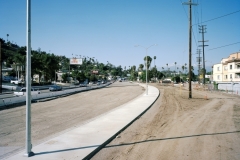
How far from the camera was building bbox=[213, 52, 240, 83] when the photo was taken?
198 ft

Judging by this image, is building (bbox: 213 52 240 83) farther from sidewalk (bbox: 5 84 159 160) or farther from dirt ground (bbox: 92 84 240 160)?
sidewalk (bbox: 5 84 159 160)

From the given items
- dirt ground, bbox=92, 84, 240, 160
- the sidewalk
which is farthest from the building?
the sidewalk

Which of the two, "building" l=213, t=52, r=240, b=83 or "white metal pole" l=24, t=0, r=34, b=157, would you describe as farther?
"building" l=213, t=52, r=240, b=83

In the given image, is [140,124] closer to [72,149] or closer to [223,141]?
[223,141]

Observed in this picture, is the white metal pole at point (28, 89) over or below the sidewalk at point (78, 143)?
over

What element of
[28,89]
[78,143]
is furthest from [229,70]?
[28,89]

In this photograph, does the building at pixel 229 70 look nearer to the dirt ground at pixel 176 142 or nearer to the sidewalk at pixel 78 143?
the dirt ground at pixel 176 142

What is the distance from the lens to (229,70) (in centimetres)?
6366

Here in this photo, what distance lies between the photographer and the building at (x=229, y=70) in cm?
6049

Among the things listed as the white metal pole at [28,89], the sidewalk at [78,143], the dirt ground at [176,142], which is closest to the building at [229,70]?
the dirt ground at [176,142]

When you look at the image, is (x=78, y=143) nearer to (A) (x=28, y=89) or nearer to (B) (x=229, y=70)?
(A) (x=28, y=89)

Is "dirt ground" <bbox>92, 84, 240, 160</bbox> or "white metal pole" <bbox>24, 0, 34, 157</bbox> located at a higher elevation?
"white metal pole" <bbox>24, 0, 34, 157</bbox>

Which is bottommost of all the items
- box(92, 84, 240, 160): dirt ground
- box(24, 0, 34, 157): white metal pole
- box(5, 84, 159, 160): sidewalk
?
box(92, 84, 240, 160): dirt ground

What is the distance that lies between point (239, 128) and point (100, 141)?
8610 mm
